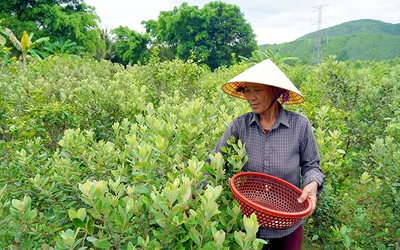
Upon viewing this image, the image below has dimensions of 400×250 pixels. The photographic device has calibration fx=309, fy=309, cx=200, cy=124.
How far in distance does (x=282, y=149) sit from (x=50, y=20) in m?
23.4

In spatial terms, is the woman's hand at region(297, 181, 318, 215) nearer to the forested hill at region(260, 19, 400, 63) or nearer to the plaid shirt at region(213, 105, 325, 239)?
the plaid shirt at region(213, 105, 325, 239)

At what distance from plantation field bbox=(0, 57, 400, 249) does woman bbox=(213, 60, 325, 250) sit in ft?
0.38

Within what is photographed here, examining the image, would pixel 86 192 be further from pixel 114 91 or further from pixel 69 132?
pixel 114 91

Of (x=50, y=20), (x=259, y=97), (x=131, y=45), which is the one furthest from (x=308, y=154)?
(x=131, y=45)

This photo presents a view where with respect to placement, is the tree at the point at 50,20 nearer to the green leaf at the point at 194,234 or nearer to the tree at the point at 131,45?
the tree at the point at 131,45

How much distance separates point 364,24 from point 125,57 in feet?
199

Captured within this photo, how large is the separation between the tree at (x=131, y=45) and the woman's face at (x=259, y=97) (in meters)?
28.3

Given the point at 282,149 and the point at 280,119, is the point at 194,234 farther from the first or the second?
the point at 280,119

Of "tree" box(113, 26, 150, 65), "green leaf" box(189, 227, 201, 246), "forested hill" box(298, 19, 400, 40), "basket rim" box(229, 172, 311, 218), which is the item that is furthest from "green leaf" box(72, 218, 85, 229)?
"forested hill" box(298, 19, 400, 40)

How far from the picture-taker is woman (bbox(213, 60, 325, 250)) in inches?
70.2

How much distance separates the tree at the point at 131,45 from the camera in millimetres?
29683

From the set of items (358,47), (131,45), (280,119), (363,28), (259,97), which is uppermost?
(363,28)

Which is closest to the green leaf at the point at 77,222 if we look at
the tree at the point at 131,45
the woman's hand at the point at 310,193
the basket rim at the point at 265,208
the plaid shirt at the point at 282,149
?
the basket rim at the point at 265,208

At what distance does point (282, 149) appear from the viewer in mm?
1786
